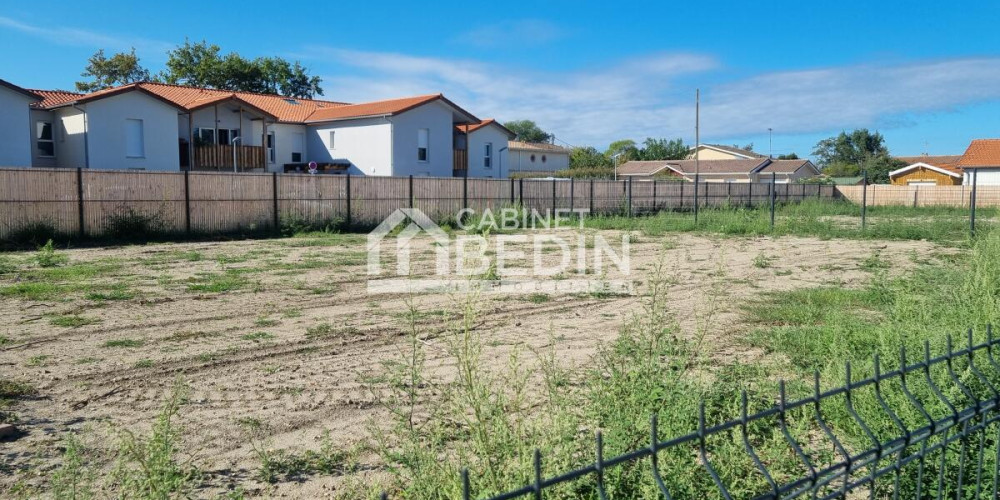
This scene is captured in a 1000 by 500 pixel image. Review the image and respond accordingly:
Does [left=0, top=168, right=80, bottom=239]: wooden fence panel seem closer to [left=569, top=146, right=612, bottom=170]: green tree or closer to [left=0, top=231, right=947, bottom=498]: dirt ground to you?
[left=0, top=231, right=947, bottom=498]: dirt ground

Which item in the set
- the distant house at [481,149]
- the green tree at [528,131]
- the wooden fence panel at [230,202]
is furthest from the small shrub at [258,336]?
the green tree at [528,131]

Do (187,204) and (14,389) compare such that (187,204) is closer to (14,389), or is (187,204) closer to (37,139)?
(14,389)

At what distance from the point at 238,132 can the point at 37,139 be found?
7357mm

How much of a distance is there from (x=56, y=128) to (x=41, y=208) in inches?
572

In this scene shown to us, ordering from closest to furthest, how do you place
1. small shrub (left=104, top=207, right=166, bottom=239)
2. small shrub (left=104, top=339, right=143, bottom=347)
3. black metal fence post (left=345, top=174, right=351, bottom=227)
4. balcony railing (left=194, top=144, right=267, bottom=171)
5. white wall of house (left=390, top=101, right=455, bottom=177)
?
small shrub (left=104, top=339, right=143, bottom=347)
small shrub (left=104, top=207, right=166, bottom=239)
black metal fence post (left=345, top=174, right=351, bottom=227)
balcony railing (left=194, top=144, right=267, bottom=171)
white wall of house (left=390, top=101, right=455, bottom=177)

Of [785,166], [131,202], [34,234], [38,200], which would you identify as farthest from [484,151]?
[785,166]

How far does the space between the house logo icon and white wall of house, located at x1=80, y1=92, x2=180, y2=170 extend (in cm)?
1174

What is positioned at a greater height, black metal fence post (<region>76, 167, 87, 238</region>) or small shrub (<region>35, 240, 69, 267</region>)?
black metal fence post (<region>76, 167, 87, 238</region>)

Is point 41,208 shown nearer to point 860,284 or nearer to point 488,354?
point 488,354

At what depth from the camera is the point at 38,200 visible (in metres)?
15.1

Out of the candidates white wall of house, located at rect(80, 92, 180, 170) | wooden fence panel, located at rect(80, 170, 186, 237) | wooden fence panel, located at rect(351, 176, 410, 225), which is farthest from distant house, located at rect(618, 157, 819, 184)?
wooden fence panel, located at rect(80, 170, 186, 237)

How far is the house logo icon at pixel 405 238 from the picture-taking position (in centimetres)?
1293

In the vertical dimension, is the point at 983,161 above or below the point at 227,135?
below

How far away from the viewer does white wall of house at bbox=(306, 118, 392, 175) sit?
32.5m
